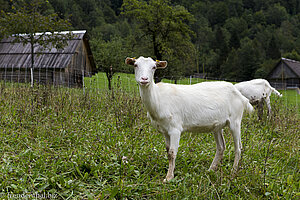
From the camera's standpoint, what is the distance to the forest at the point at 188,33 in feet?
83.8

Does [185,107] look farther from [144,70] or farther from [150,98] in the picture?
[144,70]

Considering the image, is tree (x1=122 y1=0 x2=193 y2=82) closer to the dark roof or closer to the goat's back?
the goat's back

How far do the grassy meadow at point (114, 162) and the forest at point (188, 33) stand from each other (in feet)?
31.7

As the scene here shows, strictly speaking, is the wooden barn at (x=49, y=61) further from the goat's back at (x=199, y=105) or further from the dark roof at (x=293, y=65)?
the dark roof at (x=293, y=65)

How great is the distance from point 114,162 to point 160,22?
74.5 feet

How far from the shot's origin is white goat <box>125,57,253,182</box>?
4070 mm

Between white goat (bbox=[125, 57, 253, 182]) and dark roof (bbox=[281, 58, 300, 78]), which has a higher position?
dark roof (bbox=[281, 58, 300, 78])

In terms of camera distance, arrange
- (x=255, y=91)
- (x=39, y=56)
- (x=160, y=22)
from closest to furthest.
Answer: (x=255, y=91) < (x=160, y=22) < (x=39, y=56)

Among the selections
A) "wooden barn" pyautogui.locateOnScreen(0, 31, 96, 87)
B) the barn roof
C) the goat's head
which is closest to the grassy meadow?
the goat's head

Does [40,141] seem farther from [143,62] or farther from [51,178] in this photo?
[143,62]

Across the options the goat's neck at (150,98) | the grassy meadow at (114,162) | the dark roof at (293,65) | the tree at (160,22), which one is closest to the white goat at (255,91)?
the grassy meadow at (114,162)

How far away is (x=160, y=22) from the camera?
25.4m

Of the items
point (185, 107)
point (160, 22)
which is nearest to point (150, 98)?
point (185, 107)

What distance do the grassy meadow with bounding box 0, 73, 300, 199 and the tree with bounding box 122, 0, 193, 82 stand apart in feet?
63.7
